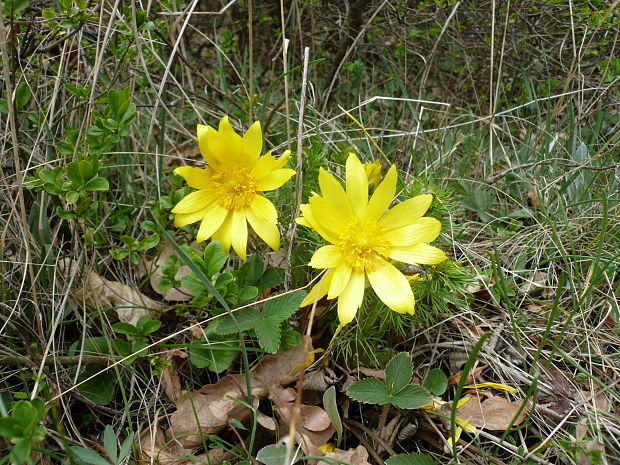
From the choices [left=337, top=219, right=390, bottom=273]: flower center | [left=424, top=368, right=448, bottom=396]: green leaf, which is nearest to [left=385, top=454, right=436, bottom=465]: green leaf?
[left=424, top=368, right=448, bottom=396]: green leaf

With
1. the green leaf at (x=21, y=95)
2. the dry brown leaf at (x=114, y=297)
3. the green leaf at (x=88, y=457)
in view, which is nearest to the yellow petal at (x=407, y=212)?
the dry brown leaf at (x=114, y=297)

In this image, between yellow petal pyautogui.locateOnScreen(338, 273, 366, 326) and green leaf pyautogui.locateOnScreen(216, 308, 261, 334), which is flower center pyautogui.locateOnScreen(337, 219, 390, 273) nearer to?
yellow petal pyautogui.locateOnScreen(338, 273, 366, 326)

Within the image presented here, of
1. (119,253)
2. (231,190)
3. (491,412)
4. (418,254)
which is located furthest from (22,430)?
(491,412)

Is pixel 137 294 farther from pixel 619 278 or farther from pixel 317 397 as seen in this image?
pixel 619 278

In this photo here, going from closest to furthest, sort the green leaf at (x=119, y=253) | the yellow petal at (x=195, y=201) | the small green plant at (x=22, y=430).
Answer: the small green plant at (x=22, y=430) → the yellow petal at (x=195, y=201) → the green leaf at (x=119, y=253)

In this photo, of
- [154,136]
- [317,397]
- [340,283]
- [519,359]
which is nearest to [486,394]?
[519,359]

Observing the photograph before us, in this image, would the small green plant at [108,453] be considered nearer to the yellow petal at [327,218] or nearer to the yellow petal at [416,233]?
the yellow petal at [327,218]
